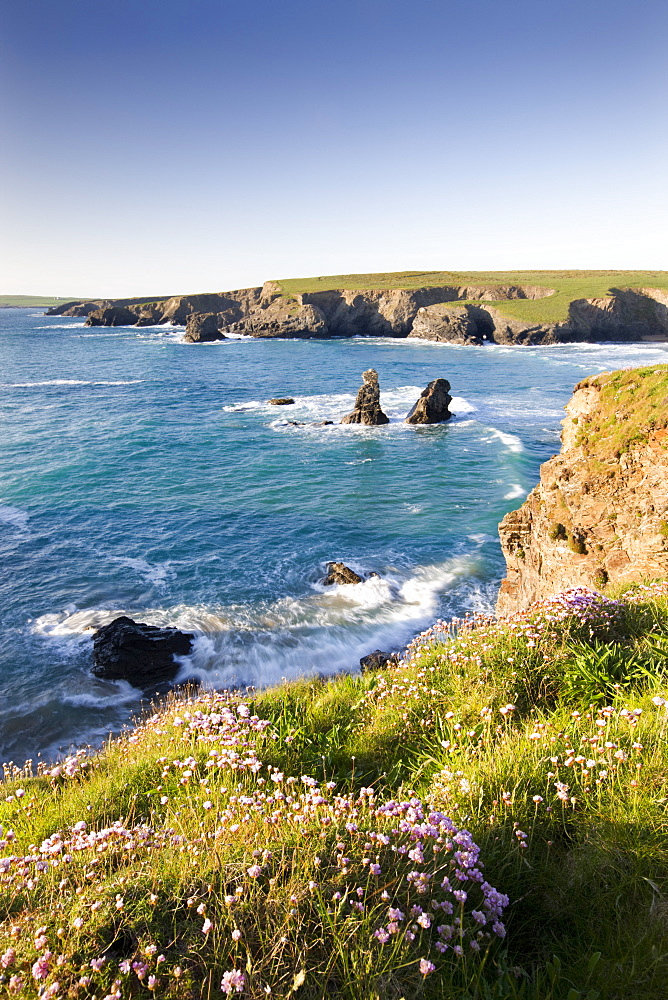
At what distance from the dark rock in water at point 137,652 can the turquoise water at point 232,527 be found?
1.39 ft

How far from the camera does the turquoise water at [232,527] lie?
1567 centimetres

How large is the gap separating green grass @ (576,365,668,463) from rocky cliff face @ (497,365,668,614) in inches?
1.1

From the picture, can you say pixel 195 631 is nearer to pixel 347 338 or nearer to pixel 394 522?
pixel 394 522

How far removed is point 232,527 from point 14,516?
36.5 ft

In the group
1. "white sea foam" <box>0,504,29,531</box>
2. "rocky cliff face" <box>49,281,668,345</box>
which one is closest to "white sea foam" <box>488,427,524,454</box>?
"white sea foam" <box>0,504,29,531</box>

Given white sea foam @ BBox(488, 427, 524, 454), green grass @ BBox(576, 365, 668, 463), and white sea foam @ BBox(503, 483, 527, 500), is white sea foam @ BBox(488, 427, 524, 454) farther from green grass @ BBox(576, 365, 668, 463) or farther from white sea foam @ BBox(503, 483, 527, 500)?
green grass @ BBox(576, 365, 668, 463)

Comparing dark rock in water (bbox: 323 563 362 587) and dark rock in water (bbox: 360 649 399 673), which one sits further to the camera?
dark rock in water (bbox: 323 563 362 587)

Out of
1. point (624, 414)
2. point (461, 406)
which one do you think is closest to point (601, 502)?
point (624, 414)

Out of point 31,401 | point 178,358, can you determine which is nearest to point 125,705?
point 31,401

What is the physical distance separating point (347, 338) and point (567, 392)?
78802 millimetres

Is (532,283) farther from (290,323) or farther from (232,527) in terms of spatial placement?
(232,527)

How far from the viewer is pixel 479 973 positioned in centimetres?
254

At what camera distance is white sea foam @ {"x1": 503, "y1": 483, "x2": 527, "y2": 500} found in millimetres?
28312

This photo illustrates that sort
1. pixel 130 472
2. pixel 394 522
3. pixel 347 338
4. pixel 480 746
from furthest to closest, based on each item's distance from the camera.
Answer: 1. pixel 347 338
2. pixel 130 472
3. pixel 394 522
4. pixel 480 746
